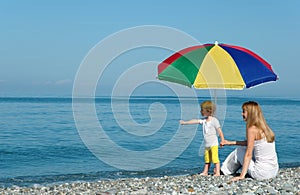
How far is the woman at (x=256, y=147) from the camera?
8.38m

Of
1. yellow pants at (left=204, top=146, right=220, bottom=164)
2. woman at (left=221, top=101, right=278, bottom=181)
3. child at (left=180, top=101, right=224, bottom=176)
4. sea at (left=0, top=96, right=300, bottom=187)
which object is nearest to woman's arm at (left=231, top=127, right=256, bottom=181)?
woman at (left=221, top=101, right=278, bottom=181)

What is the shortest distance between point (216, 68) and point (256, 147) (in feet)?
5.93

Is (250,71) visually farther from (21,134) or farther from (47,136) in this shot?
(21,134)

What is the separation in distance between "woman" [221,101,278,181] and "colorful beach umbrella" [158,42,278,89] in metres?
0.73

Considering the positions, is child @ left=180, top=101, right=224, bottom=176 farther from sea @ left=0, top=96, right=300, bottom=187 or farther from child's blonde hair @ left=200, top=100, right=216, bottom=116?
sea @ left=0, top=96, right=300, bottom=187

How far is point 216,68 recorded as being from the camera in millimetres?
9133

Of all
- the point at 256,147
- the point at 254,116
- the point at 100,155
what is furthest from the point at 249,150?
the point at 100,155

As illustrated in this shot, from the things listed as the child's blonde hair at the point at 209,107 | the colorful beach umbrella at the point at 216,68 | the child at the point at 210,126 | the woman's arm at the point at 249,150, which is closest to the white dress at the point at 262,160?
the woman's arm at the point at 249,150

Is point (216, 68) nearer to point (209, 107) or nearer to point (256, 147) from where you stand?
point (209, 107)

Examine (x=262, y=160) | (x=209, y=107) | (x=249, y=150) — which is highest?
(x=209, y=107)

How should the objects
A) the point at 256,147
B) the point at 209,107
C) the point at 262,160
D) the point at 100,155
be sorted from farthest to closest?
1. the point at 100,155
2. the point at 209,107
3. the point at 262,160
4. the point at 256,147

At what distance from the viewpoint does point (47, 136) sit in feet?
75.6

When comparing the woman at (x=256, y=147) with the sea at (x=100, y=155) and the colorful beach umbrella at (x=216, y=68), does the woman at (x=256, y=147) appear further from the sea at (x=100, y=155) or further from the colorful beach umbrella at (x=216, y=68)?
the sea at (x=100, y=155)

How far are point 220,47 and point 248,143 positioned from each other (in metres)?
2.30
